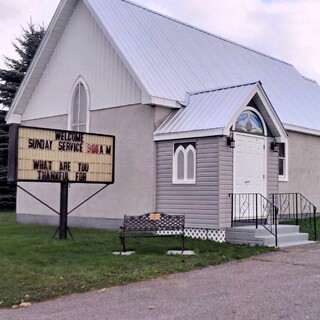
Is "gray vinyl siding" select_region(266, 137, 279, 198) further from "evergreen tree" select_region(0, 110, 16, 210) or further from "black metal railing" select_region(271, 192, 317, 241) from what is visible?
"evergreen tree" select_region(0, 110, 16, 210)

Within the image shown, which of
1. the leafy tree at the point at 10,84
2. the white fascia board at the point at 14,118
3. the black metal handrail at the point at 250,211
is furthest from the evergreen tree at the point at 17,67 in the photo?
the black metal handrail at the point at 250,211

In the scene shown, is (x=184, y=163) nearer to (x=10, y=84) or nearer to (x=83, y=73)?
(x=83, y=73)

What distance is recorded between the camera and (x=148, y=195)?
1469 centimetres

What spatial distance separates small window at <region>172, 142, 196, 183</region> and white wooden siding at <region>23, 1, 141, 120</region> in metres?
2.13

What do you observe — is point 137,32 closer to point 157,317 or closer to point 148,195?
point 148,195

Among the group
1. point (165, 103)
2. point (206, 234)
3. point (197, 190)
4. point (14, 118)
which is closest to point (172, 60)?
point (165, 103)

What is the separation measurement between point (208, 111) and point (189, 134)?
968 mm

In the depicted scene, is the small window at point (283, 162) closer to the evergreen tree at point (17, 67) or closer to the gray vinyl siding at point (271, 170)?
the gray vinyl siding at point (271, 170)

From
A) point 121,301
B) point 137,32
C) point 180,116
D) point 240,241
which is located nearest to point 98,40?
point 137,32

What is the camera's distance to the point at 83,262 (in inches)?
398

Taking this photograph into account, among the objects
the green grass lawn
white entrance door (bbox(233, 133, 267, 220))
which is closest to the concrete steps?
the green grass lawn

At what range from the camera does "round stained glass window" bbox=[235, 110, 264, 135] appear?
14.3 meters

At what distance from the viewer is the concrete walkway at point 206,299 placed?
655 centimetres

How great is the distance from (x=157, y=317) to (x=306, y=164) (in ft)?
46.3
